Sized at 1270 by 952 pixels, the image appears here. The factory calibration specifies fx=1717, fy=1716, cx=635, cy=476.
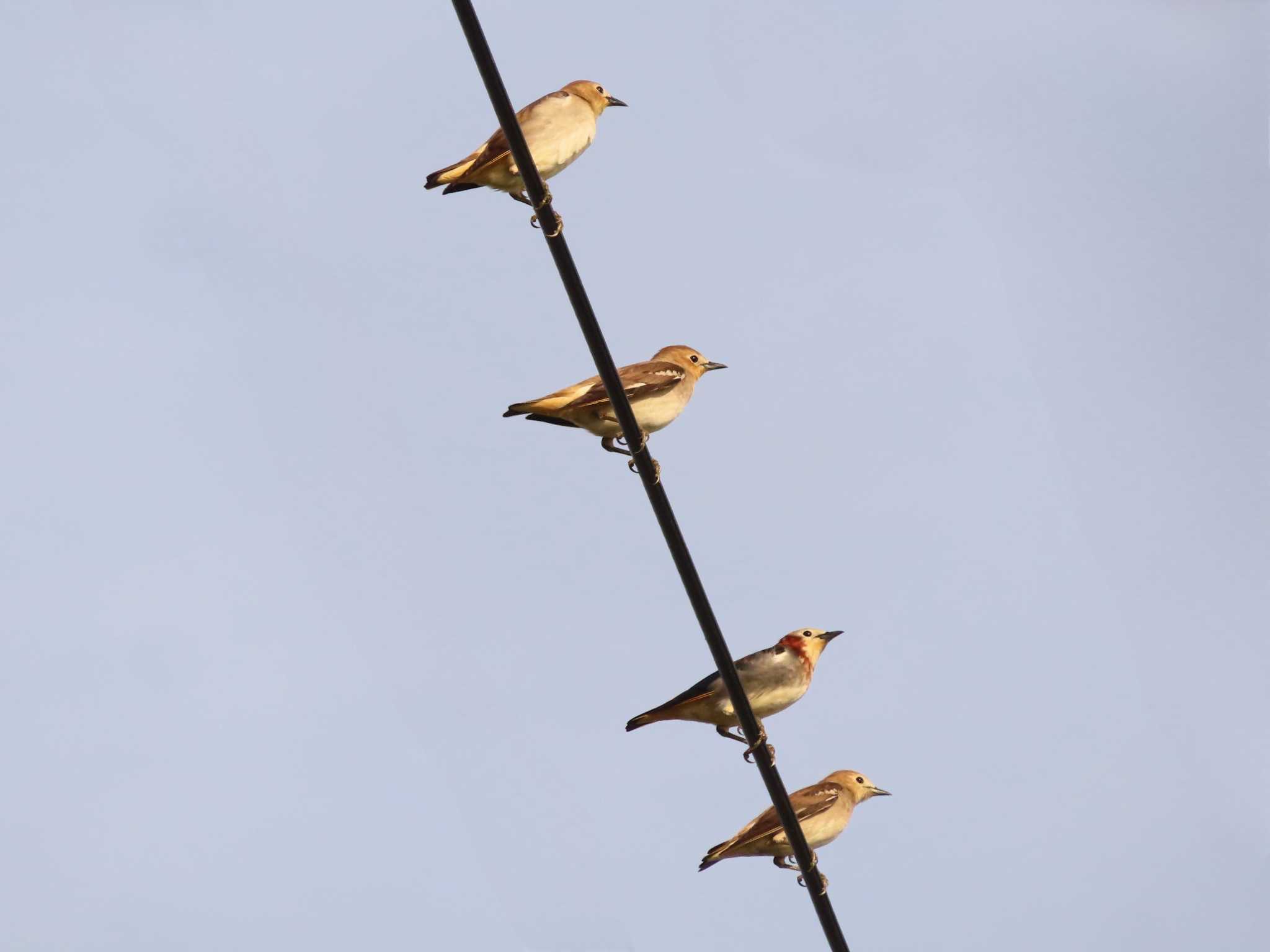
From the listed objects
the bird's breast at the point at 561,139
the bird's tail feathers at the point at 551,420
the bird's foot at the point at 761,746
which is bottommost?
the bird's foot at the point at 761,746

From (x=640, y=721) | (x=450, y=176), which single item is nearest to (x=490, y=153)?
(x=450, y=176)

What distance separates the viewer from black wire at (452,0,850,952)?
22.2ft

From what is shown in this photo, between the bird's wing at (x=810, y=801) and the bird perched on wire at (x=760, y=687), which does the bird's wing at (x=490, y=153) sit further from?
the bird's wing at (x=810, y=801)

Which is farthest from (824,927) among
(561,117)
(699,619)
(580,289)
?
(561,117)

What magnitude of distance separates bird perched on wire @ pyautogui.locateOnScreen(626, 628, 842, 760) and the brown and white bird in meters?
3.30

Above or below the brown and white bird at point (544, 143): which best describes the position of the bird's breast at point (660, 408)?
below

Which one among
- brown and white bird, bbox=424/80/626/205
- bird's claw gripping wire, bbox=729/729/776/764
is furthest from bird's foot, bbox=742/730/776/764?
brown and white bird, bbox=424/80/626/205

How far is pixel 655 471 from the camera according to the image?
27.4ft

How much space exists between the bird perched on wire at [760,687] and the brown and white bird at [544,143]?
330 centimetres

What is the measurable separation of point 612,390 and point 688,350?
3991 mm

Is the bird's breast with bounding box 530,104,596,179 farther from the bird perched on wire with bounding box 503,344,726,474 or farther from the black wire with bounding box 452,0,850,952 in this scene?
the black wire with bounding box 452,0,850,952

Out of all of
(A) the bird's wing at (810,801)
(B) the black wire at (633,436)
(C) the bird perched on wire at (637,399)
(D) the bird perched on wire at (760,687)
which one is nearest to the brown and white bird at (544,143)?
(C) the bird perched on wire at (637,399)

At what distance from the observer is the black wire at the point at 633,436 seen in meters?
6.76

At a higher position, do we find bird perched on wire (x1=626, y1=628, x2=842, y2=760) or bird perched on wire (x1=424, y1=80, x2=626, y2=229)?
bird perched on wire (x1=424, y1=80, x2=626, y2=229)
